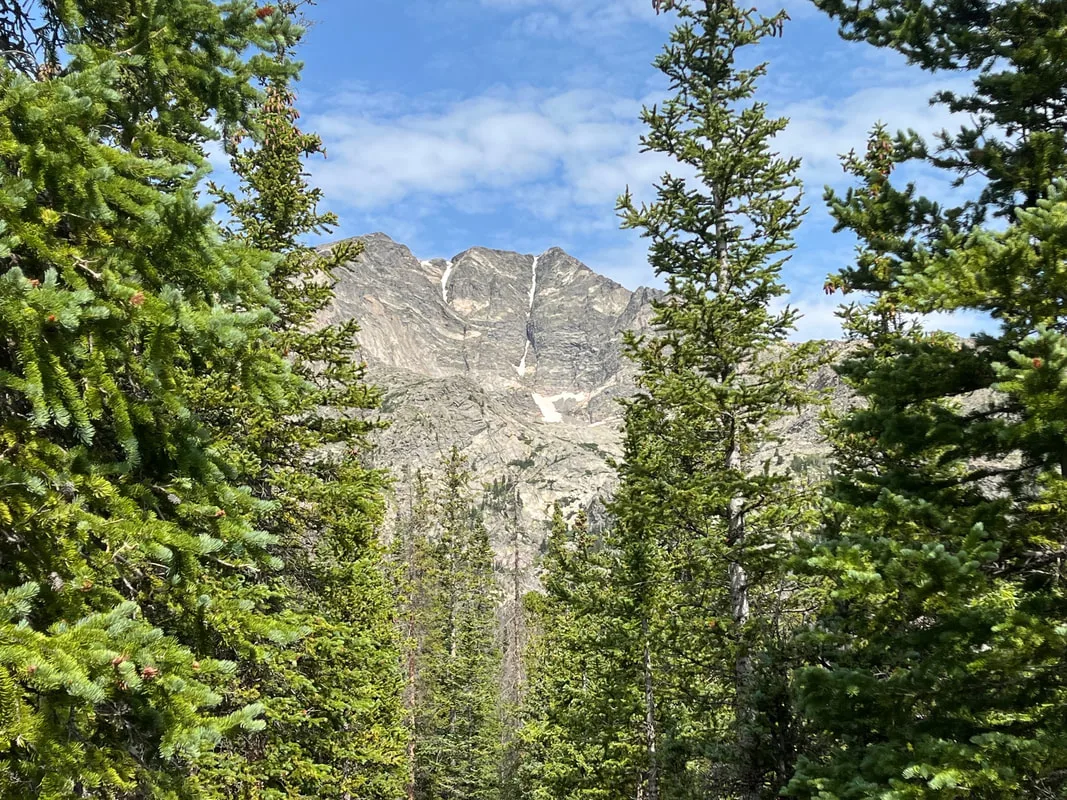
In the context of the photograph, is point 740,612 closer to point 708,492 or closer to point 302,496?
point 708,492

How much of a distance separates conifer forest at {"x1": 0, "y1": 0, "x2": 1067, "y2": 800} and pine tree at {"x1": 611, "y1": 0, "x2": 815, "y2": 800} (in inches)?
3.3

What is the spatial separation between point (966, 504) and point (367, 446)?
8.96 m

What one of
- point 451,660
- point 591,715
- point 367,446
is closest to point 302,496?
point 367,446

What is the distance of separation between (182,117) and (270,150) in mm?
8492

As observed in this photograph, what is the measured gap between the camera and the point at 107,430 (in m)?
4.68

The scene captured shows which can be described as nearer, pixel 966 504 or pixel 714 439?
pixel 966 504

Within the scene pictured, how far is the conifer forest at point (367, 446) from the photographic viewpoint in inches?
146

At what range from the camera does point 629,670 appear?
1512 centimetres

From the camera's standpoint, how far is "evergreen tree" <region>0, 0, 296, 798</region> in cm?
337

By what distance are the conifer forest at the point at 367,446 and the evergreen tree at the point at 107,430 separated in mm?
22

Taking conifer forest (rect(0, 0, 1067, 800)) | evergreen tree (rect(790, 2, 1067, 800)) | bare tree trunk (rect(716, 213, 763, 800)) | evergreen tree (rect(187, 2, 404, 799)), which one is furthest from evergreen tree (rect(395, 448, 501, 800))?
evergreen tree (rect(790, 2, 1067, 800))

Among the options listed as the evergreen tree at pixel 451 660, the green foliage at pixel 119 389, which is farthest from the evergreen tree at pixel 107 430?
the evergreen tree at pixel 451 660

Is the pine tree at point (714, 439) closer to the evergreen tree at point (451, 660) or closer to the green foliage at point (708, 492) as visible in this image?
A: the green foliage at point (708, 492)

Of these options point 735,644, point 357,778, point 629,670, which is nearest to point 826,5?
point 735,644
